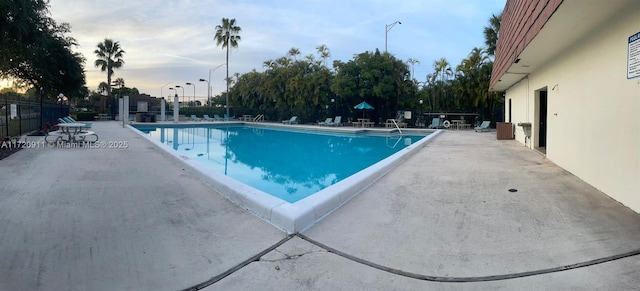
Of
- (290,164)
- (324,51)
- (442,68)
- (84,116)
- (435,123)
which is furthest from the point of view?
(324,51)

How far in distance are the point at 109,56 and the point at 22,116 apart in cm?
2647

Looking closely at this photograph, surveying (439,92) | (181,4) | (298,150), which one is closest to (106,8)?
(181,4)

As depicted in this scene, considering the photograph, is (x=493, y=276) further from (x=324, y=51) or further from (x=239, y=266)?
(x=324, y=51)

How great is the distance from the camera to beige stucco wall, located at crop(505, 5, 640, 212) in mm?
4500

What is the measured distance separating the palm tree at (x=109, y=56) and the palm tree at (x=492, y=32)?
35.7 meters

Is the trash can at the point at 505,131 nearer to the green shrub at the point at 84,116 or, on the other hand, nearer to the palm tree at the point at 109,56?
the green shrub at the point at 84,116

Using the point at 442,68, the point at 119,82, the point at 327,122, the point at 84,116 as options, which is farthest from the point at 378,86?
the point at 119,82

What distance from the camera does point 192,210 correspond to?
463cm

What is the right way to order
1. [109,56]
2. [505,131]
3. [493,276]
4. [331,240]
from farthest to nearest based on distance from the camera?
[109,56] → [505,131] → [331,240] → [493,276]

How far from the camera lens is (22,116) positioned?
53.7ft

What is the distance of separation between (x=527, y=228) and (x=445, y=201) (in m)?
1.26

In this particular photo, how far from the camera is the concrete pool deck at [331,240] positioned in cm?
279

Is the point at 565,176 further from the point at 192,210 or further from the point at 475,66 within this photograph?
the point at 475,66

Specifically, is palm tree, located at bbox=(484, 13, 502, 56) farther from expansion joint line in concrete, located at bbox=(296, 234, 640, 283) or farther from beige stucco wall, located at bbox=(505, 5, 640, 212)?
expansion joint line in concrete, located at bbox=(296, 234, 640, 283)
